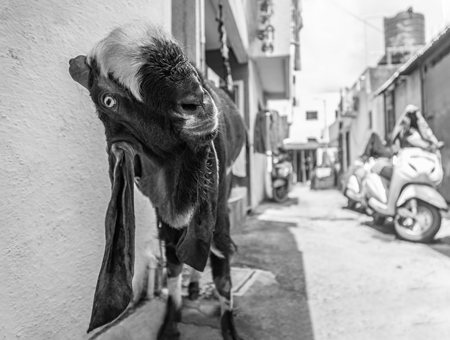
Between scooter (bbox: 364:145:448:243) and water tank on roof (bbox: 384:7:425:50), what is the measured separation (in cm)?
1401

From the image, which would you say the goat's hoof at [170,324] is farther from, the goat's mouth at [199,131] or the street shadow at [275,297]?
the goat's mouth at [199,131]

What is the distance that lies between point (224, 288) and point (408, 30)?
18713mm

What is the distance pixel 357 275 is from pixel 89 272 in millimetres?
2742

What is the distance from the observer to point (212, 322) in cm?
237

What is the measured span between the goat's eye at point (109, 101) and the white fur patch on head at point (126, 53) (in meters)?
0.08

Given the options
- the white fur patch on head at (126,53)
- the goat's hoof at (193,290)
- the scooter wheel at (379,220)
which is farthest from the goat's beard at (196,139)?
the scooter wheel at (379,220)

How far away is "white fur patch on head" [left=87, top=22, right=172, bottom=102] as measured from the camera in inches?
51.0

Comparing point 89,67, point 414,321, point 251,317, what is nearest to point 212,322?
point 251,317

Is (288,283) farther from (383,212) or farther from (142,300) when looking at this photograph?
(383,212)

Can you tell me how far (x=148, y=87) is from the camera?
1306 millimetres

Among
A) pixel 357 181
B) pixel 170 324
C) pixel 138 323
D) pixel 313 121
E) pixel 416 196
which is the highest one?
pixel 313 121

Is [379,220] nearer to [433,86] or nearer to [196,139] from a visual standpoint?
[433,86]

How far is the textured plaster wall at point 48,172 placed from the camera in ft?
4.16

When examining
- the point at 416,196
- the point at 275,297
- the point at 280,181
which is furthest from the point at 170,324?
the point at 280,181
